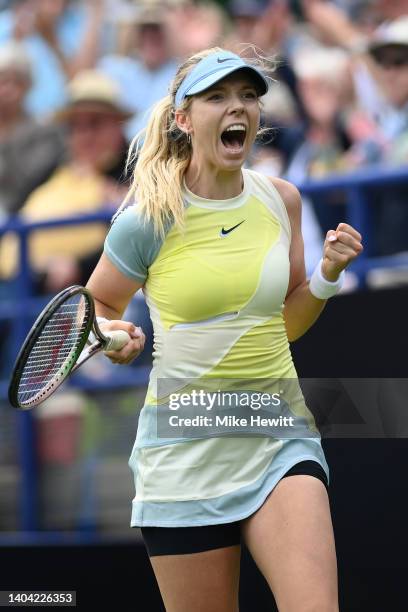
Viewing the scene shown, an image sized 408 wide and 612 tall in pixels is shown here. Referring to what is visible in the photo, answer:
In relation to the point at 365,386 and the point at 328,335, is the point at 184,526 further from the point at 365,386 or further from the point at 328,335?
the point at 328,335

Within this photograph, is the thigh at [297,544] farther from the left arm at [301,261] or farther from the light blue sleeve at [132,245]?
the light blue sleeve at [132,245]

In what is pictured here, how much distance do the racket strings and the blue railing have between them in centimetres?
257

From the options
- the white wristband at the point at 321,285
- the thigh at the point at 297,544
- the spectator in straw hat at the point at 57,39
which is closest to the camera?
the thigh at the point at 297,544

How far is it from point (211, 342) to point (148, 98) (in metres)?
4.60

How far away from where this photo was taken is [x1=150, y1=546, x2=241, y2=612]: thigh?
3498mm

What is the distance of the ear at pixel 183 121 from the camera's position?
145 inches

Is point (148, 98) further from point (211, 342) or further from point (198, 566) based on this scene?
point (198, 566)

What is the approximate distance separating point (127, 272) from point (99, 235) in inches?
125

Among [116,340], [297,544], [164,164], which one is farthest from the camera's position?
[164,164]

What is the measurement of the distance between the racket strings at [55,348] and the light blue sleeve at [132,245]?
0.17 m

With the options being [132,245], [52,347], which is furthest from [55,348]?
[132,245]

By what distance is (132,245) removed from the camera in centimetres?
362

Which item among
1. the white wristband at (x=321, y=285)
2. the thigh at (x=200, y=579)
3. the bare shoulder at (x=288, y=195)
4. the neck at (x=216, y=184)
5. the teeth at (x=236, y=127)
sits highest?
the teeth at (x=236, y=127)

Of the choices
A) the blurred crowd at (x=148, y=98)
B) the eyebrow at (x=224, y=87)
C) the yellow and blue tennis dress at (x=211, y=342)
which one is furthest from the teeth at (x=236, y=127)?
the blurred crowd at (x=148, y=98)
